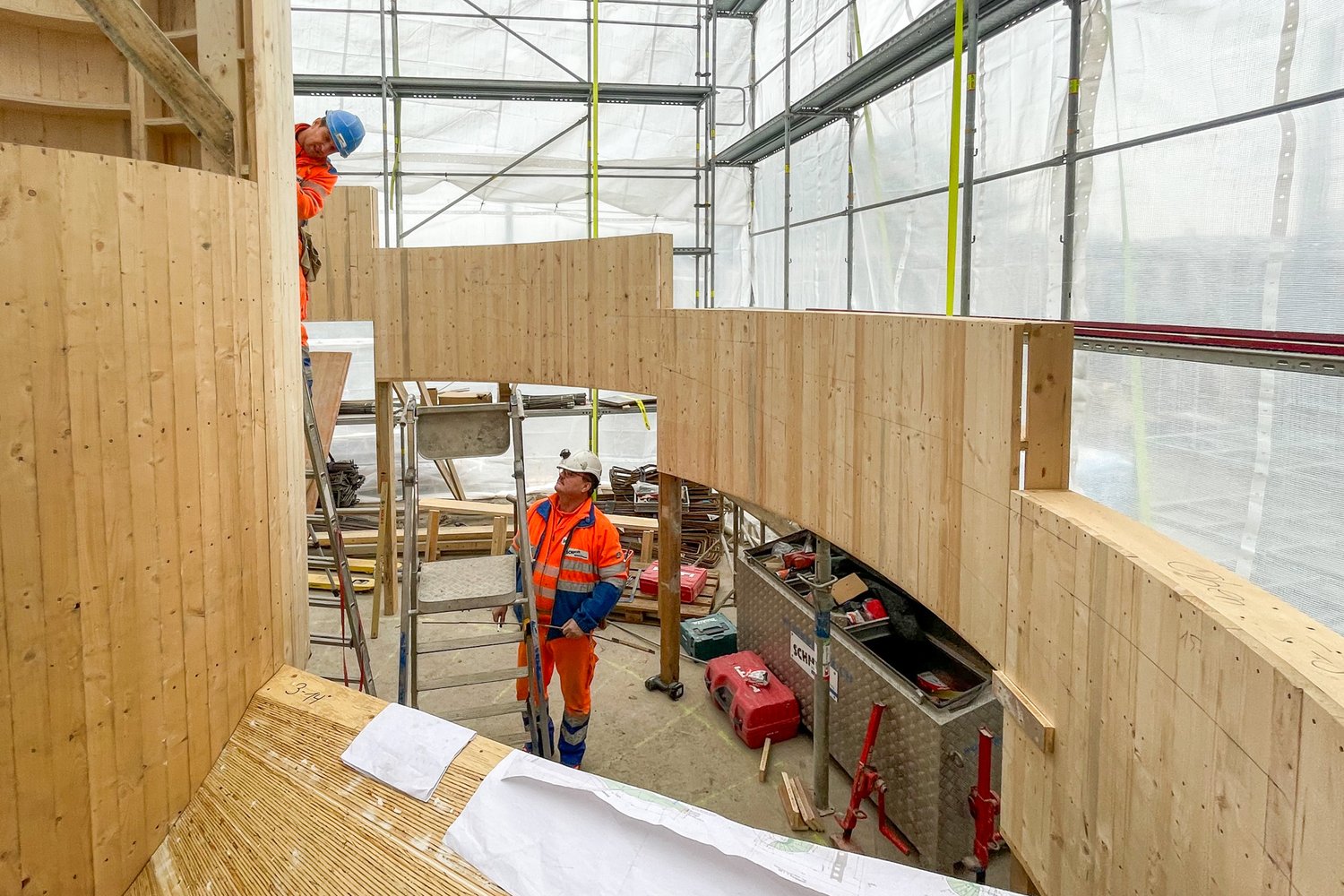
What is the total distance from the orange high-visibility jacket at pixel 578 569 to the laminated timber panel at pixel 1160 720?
298 cm

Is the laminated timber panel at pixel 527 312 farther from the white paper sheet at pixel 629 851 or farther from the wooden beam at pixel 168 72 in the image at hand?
the white paper sheet at pixel 629 851

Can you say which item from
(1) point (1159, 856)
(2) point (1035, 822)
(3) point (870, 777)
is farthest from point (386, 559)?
(1) point (1159, 856)

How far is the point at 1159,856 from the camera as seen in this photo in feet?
7.34

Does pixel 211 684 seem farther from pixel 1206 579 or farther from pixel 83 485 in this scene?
pixel 1206 579

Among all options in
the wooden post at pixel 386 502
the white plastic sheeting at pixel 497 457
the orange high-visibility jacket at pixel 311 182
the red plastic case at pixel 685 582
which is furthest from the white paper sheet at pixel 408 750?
the white plastic sheeting at pixel 497 457

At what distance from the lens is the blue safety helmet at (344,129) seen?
4840mm

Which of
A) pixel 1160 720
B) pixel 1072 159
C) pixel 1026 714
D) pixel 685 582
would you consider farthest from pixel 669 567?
pixel 1160 720

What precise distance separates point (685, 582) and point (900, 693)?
4182 mm

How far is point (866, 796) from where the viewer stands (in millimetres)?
5371

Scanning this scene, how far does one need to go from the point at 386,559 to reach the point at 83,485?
22.0ft

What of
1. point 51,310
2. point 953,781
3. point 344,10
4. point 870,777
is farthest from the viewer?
point 344,10

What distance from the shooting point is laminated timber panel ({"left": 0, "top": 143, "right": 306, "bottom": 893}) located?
237 cm

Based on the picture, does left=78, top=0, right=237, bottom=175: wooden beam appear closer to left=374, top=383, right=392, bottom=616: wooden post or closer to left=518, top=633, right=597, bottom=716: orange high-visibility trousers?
left=518, top=633, right=597, bottom=716: orange high-visibility trousers

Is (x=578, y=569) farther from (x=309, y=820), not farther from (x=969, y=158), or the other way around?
(x=969, y=158)
